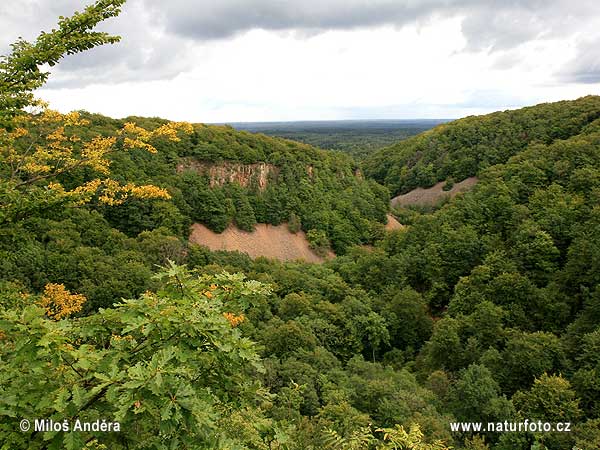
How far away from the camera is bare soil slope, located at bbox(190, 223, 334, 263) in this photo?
187ft

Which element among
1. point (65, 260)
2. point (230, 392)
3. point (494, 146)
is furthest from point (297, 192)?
point (230, 392)

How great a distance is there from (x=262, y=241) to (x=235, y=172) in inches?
468

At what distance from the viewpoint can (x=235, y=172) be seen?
212ft

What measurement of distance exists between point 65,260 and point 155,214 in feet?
57.7

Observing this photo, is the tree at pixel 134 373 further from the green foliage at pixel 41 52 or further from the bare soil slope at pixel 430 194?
the bare soil slope at pixel 430 194

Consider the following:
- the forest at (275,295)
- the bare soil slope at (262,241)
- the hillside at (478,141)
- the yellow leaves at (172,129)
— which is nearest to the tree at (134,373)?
the forest at (275,295)

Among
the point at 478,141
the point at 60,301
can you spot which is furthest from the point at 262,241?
the point at 478,141

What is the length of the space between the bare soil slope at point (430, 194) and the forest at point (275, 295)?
6.57 metres

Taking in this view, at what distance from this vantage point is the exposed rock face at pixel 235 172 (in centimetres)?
6119

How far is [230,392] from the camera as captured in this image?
17.3ft

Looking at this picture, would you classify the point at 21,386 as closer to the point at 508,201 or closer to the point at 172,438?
the point at 172,438

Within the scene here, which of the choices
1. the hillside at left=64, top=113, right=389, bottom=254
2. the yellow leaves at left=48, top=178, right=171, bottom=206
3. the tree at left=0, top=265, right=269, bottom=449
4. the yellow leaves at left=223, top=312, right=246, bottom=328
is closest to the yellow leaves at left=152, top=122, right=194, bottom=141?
the yellow leaves at left=48, top=178, right=171, bottom=206

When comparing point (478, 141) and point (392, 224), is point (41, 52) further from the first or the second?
point (478, 141)

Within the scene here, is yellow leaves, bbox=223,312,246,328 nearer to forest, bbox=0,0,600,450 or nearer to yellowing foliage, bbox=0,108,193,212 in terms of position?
forest, bbox=0,0,600,450
